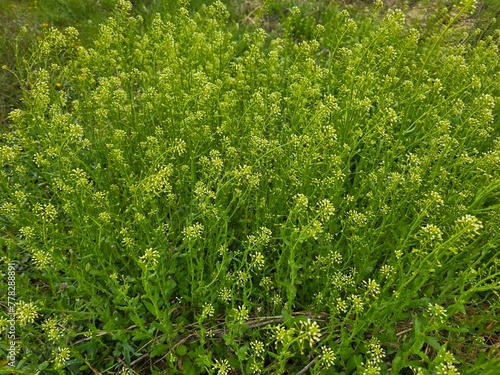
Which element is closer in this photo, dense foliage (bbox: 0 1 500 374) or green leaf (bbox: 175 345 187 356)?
dense foliage (bbox: 0 1 500 374)

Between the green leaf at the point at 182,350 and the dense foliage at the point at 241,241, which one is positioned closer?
the dense foliage at the point at 241,241

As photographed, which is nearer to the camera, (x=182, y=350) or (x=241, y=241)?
(x=182, y=350)

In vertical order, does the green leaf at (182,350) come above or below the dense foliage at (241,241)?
below

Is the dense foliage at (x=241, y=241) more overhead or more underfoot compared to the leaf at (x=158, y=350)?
more overhead

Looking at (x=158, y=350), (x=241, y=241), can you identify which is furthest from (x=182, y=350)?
(x=241, y=241)

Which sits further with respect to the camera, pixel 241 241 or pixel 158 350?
pixel 241 241

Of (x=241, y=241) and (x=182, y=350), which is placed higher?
(x=241, y=241)

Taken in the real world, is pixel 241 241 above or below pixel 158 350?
above

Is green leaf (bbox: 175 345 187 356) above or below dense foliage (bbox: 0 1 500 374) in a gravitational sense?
below

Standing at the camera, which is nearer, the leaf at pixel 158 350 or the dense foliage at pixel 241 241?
the dense foliage at pixel 241 241

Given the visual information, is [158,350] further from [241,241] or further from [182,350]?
[241,241]

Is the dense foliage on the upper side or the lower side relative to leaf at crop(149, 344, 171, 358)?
upper

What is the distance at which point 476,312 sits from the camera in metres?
2.86

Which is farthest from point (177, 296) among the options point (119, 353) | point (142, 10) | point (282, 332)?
point (142, 10)
